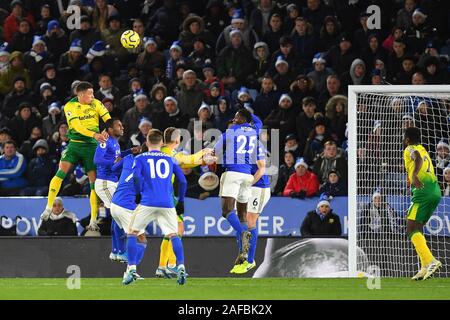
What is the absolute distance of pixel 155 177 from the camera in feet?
43.7

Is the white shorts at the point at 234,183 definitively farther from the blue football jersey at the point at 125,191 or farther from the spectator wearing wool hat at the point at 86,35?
the spectator wearing wool hat at the point at 86,35

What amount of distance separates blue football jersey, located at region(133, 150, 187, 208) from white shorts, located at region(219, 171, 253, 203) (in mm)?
2323

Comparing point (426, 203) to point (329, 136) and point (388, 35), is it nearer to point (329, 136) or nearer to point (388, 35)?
point (329, 136)

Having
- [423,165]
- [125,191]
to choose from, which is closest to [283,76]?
[423,165]

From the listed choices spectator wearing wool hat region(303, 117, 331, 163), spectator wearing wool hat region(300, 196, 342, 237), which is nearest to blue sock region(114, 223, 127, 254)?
spectator wearing wool hat region(300, 196, 342, 237)

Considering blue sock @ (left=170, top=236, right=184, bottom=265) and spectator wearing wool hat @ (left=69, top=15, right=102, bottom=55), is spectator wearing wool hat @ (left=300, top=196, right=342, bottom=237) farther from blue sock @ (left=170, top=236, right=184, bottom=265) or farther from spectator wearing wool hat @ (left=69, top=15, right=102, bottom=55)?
spectator wearing wool hat @ (left=69, top=15, right=102, bottom=55)

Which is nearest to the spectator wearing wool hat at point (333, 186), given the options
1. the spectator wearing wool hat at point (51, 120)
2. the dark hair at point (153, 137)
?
the dark hair at point (153, 137)

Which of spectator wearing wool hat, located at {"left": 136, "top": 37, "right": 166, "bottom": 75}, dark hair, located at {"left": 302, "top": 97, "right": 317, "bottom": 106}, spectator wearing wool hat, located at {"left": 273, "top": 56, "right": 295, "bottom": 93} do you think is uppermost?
spectator wearing wool hat, located at {"left": 136, "top": 37, "right": 166, "bottom": 75}

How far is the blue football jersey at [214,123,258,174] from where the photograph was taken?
15.4 meters

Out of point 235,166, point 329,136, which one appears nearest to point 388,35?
point 329,136

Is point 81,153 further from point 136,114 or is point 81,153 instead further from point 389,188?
point 389,188

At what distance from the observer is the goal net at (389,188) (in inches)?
651

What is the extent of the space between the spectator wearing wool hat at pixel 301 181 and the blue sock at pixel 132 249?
14.4ft

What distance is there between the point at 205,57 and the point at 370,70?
294 cm
